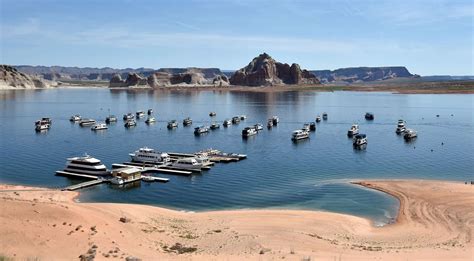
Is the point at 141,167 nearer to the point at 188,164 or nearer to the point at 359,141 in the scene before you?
the point at 188,164

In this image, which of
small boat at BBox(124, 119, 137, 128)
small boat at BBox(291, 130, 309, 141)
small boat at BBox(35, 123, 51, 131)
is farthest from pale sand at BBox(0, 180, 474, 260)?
small boat at BBox(124, 119, 137, 128)

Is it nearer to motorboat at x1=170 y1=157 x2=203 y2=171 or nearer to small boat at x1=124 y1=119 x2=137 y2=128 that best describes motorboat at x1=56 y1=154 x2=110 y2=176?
motorboat at x1=170 y1=157 x2=203 y2=171

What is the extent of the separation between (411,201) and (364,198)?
4.82 metres

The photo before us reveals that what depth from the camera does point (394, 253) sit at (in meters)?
34.1

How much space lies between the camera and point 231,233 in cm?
3809

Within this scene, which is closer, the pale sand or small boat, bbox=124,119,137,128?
the pale sand

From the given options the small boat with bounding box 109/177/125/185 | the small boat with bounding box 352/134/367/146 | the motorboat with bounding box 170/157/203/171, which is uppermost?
the small boat with bounding box 352/134/367/146

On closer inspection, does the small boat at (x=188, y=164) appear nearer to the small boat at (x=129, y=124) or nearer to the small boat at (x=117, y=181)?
the small boat at (x=117, y=181)

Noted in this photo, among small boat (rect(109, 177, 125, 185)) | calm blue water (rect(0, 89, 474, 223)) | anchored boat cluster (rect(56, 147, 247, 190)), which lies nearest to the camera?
calm blue water (rect(0, 89, 474, 223))

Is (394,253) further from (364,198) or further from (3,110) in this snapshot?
(3,110)

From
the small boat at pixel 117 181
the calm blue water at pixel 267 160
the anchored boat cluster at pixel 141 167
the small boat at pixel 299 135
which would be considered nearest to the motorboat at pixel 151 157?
the anchored boat cluster at pixel 141 167

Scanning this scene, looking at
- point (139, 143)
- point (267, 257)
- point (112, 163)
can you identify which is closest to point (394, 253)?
point (267, 257)

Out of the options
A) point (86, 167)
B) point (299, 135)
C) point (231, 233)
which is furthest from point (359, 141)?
point (231, 233)

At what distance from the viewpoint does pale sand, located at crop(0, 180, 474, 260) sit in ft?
103
